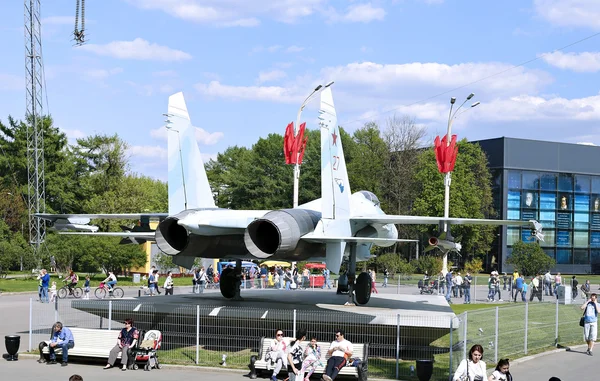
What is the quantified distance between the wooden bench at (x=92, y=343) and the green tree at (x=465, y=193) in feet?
171

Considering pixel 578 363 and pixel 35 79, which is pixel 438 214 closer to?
pixel 35 79

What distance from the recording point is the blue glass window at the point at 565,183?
72688 millimetres

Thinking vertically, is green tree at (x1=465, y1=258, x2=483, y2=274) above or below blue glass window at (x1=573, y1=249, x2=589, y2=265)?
below

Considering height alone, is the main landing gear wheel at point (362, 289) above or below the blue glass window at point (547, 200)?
below

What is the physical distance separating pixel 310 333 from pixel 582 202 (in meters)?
61.9

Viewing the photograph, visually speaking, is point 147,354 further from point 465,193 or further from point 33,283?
point 465,193

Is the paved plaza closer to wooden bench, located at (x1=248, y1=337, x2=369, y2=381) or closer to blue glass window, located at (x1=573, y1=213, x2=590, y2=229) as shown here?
wooden bench, located at (x1=248, y1=337, x2=369, y2=381)

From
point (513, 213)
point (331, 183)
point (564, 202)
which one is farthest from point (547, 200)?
point (331, 183)

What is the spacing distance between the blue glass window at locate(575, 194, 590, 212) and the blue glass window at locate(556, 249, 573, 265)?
13.9ft

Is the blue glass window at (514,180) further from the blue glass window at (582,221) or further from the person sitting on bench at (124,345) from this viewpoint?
the person sitting on bench at (124,345)

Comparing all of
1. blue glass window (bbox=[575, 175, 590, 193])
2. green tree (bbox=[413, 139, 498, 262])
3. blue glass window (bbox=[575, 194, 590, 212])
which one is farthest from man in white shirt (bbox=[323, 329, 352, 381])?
blue glass window (bbox=[575, 194, 590, 212])

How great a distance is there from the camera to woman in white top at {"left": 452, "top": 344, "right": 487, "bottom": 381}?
42.0ft

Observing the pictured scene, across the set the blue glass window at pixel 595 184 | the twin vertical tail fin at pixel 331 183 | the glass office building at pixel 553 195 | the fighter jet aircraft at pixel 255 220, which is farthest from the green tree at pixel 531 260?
the twin vertical tail fin at pixel 331 183

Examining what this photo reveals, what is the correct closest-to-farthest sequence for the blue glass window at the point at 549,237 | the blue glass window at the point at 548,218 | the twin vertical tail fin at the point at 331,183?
the twin vertical tail fin at the point at 331,183, the blue glass window at the point at 548,218, the blue glass window at the point at 549,237
